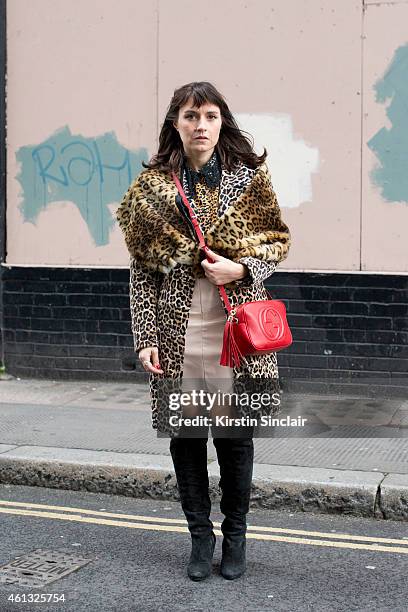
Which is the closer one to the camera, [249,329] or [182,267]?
[249,329]

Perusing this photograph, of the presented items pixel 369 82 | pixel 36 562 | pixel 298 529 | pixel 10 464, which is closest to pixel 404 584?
pixel 298 529

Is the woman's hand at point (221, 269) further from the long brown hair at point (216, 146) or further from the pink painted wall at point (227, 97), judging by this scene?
the pink painted wall at point (227, 97)

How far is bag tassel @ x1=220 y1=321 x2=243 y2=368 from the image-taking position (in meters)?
3.86

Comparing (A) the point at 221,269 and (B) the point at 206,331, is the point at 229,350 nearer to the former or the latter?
(B) the point at 206,331

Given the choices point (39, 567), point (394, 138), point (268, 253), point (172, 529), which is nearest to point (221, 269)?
point (268, 253)

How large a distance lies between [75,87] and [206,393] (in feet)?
17.2

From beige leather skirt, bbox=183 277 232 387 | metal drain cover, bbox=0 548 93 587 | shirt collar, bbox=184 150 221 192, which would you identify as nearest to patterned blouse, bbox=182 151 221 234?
shirt collar, bbox=184 150 221 192

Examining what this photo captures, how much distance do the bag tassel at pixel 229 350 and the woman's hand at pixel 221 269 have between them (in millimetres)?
177

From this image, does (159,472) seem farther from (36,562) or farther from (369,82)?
(369,82)

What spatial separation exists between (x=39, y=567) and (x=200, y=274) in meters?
1.51

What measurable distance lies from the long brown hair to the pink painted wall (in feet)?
12.7

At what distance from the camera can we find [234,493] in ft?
13.5

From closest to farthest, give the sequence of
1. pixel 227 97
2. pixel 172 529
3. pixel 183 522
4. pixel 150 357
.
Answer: pixel 150 357
pixel 172 529
pixel 183 522
pixel 227 97

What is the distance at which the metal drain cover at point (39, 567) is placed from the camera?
4.17 m
